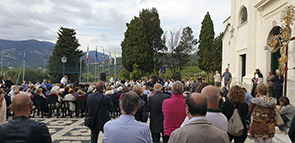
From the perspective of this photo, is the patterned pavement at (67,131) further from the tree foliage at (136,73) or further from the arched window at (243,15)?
the tree foliage at (136,73)

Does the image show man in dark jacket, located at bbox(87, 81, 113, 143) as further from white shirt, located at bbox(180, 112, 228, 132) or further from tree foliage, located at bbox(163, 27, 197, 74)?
tree foliage, located at bbox(163, 27, 197, 74)

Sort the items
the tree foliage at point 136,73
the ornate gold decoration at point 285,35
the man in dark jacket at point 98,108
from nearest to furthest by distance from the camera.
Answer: the man in dark jacket at point 98,108 → the ornate gold decoration at point 285,35 → the tree foliage at point 136,73

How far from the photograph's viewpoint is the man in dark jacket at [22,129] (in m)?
2.41

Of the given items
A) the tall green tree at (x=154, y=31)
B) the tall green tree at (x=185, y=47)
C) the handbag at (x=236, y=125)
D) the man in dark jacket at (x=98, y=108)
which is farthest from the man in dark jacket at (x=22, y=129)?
the tall green tree at (x=185, y=47)

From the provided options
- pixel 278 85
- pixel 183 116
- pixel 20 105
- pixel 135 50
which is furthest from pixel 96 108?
pixel 135 50

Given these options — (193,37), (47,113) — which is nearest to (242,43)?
(47,113)

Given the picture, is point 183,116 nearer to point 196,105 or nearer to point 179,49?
point 196,105

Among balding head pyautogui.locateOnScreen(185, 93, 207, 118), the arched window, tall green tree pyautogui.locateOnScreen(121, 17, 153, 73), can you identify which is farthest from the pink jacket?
tall green tree pyautogui.locateOnScreen(121, 17, 153, 73)

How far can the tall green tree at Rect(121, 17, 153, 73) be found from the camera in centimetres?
3744

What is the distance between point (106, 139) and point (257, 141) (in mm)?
3451

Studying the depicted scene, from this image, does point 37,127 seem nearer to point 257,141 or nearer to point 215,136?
point 215,136

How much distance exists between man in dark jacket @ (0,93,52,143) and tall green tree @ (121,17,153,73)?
114 ft

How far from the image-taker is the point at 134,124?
260cm

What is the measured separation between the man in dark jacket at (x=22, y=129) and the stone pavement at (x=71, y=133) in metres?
4.32
